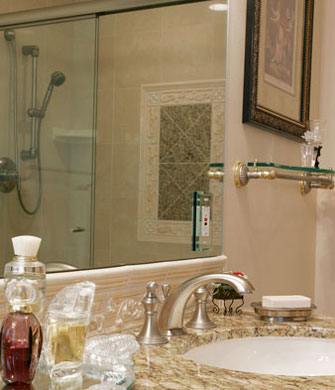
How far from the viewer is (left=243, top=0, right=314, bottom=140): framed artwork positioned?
192cm

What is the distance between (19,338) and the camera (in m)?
0.86

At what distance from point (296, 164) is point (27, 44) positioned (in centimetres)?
150

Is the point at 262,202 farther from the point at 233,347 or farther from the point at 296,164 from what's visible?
the point at 233,347

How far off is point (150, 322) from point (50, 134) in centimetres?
44

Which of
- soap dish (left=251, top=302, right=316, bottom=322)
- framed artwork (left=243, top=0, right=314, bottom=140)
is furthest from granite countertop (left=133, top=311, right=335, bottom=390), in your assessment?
framed artwork (left=243, top=0, right=314, bottom=140)

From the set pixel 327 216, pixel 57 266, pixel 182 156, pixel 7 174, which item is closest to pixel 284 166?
pixel 182 156

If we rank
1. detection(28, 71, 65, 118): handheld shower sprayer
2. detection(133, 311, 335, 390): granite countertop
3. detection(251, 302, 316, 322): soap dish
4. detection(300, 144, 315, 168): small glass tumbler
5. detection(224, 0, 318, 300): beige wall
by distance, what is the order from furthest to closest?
1. detection(300, 144, 315, 168): small glass tumbler
2. detection(224, 0, 318, 300): beige wall
3. detection(251, 302, 316, 322): soap dish
4. detection(28, 71, 65, 118): handheld shower sprayer
5. detection(133, 311, 335, 390): granite countertop

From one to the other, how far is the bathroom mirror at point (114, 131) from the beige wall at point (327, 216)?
3.03 feet

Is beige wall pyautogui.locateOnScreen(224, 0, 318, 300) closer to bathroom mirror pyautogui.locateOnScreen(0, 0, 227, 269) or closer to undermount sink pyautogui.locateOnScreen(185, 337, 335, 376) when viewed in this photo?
bathroom mirror pyautogui.locateOnScreen(0, 0, 227, 269)

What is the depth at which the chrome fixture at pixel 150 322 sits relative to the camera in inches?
49.5

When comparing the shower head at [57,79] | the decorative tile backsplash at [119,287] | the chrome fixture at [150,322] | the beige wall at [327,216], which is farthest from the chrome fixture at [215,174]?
the beige wall at [327,216]

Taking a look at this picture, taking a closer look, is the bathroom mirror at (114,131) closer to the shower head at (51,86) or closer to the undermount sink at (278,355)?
the shower head at (51,86)

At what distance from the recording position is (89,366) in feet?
3.27

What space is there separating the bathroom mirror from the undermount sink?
277 millimetres
